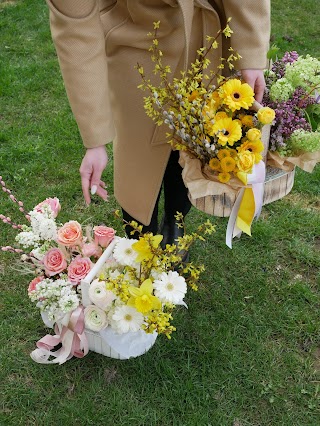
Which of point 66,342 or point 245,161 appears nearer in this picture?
point 245,161

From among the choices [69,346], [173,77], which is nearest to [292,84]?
[173,77]

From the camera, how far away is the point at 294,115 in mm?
1792

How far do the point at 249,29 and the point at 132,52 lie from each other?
0.40 metres

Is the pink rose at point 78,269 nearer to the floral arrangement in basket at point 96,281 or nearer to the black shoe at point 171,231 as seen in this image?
the floral arrangement in basket at point 96,281

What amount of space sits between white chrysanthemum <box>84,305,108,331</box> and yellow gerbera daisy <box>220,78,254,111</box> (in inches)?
35.5

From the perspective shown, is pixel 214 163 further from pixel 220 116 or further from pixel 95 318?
pixel 95 318

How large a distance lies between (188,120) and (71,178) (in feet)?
5.52

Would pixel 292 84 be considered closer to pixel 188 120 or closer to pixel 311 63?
pixel 311 63

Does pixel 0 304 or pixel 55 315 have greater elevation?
pixel 55 315

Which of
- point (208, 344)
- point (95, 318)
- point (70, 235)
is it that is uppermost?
point (70, 235)

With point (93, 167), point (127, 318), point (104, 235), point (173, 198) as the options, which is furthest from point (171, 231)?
point (93, 167)

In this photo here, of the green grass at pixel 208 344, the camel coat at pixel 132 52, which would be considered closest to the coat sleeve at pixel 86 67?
the camel coat at pixel 132 52

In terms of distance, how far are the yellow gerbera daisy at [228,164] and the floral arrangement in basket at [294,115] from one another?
24 cm

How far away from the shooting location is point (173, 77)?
1.77 m
